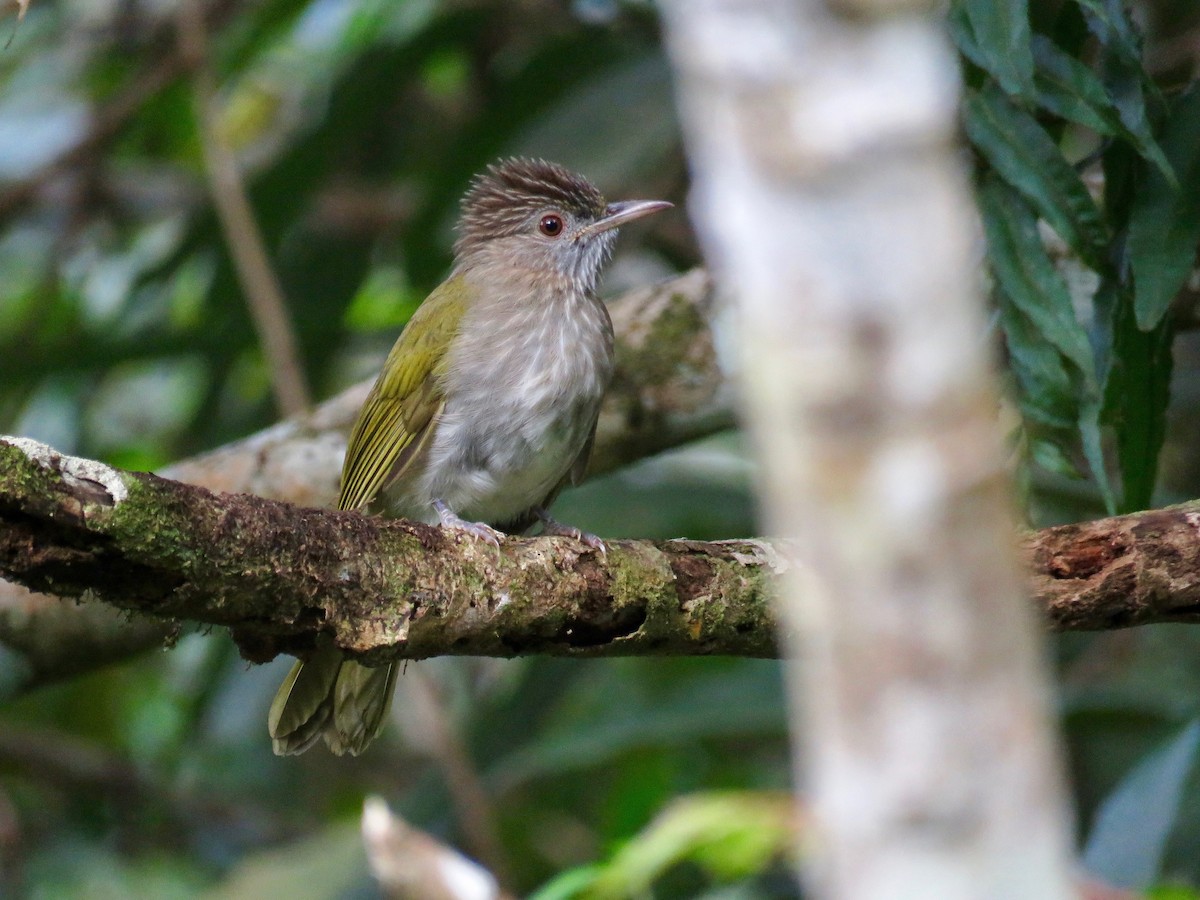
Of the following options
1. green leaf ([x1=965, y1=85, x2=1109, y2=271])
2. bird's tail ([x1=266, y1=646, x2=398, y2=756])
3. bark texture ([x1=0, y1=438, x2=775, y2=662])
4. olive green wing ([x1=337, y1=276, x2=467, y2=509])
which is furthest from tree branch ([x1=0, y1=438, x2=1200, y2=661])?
olive green wing ([x1=337, y1=276, x2=467, y2=509])

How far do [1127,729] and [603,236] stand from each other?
2696 mm

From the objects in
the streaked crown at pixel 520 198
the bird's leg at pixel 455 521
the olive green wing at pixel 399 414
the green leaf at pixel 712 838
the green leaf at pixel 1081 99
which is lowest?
the green leaf at pixel 712 838

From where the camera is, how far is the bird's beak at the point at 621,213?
4686mm

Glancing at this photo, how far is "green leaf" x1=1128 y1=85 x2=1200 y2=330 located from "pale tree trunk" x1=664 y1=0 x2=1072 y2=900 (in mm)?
2038

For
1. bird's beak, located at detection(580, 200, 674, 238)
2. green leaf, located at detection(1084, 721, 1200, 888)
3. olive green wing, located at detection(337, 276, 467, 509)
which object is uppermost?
bird's beak, located at detection(580, 200, 674, 238)

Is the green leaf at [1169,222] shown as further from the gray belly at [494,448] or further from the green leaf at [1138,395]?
the gray belly at [494,448]

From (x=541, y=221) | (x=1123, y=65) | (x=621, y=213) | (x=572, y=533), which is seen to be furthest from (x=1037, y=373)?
(x=541, y=221)

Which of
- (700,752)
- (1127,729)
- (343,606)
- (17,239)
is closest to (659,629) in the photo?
(343,606)

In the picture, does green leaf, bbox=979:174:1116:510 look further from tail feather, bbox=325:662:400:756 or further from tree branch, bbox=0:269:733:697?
tail feather, bbox=325:662:400:756

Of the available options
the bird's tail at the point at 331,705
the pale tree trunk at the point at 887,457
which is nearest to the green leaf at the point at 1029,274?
the bird's tail at the point at 331,705

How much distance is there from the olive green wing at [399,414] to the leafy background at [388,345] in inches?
36.5

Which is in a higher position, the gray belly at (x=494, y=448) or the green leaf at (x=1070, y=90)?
the green leaf at (x=1070, y=90)

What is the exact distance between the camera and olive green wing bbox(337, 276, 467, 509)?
3.98 metres

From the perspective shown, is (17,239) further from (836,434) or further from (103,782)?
(836,434)
